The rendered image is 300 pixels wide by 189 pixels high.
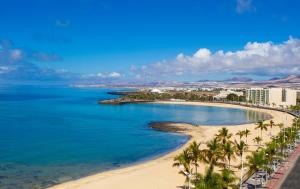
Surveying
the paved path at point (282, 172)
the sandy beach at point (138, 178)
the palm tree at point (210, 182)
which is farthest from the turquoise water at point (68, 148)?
the palm tree at point (210, 182)

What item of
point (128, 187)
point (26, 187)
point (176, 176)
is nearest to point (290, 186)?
point (176, 176)

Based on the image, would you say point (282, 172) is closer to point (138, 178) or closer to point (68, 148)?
point (138, 178)

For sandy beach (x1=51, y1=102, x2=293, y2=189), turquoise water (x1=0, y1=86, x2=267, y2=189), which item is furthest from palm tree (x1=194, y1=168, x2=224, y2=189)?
turquoise water (x1=0, y1=86, x2=267, y2=189)

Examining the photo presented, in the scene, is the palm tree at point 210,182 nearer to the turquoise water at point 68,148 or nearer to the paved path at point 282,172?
the paved path at point 282,172

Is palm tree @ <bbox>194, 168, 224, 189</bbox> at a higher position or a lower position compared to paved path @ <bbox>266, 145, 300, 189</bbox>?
higher

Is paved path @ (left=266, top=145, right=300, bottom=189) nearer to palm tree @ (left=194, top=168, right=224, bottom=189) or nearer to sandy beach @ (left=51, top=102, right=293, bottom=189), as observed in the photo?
sandy beach @ (left=51, top=102, right=293, bottom=189)

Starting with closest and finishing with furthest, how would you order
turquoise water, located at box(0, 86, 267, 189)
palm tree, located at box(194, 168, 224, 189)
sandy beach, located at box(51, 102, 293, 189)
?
palm tree, located at box(194, 168, 224, 189) → sandy beach, located at box(51, 102, 293, 189) → turquoise water, located at box(0, 86, 267, 189)

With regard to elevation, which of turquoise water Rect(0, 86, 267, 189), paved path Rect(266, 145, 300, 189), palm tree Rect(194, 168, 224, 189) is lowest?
turquoise water Rect(0, 86, 267, 189)

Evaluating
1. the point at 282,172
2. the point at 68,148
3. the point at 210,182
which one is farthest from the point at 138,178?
the point at 68,148
